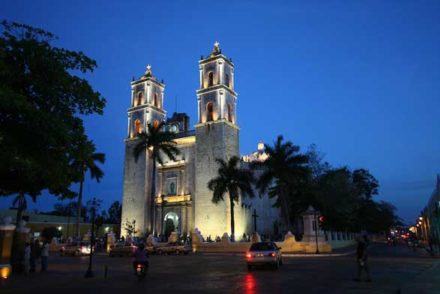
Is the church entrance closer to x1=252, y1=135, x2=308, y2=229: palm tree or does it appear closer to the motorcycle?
x1=252, y1=135, x2=308, y2=229: palm tree


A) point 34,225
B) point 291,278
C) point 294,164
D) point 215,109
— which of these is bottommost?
point 291,278

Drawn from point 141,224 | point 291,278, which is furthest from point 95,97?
point 141,224

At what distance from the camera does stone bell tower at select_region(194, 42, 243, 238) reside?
5056cm

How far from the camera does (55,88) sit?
10.5 meters

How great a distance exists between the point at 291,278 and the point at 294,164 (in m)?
26.0

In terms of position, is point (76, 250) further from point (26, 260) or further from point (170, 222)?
point (170, 222)

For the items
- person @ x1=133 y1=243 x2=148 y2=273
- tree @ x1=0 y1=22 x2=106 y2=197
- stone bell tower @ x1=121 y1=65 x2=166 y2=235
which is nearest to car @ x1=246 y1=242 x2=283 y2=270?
person @ x1=133 y1=243 x2=148 y2=273

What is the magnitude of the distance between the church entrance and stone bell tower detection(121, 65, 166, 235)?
2.35m

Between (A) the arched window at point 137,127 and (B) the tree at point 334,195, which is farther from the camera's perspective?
(A) the arched window at point 137,127

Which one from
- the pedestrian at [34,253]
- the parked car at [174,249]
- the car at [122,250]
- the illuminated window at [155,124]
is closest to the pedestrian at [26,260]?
the pedestrian at [34,253]

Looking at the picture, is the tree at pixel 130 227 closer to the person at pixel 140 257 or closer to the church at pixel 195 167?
the church at pixel 195 167

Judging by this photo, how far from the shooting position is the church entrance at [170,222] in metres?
56.2

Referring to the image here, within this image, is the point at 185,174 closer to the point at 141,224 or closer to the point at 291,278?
the point at 141,224

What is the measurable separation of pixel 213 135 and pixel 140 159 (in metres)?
12.9
